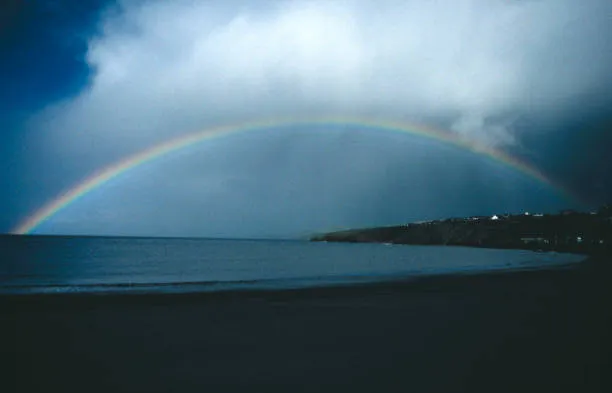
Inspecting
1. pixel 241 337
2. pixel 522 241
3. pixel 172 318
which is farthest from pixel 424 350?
pixel 522 241

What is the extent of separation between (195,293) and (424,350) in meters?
18.0

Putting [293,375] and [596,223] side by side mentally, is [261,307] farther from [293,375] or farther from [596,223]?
[596,223]

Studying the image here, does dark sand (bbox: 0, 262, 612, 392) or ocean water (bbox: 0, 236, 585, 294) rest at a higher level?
ocean water (bbox: 0, 236, 585, 294)

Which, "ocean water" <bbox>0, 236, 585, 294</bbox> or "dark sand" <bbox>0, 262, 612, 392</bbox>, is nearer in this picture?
"dark sand" <bbox>0, 262, 612, 392</bbox>

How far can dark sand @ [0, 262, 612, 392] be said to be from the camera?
26.5 feet

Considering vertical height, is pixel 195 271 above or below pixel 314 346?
above

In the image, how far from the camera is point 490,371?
8562mm

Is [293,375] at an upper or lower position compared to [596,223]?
lower

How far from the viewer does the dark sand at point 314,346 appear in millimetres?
8072

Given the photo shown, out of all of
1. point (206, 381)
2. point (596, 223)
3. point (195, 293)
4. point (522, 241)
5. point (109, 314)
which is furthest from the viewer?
point (522, 241)

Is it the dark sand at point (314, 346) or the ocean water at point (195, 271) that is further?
the ocean water at point (195, 271)

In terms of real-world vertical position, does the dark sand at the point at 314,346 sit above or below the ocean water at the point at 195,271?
below

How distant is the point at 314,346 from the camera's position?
36.4 feet

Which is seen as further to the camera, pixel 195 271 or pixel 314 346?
pixel 195 271
